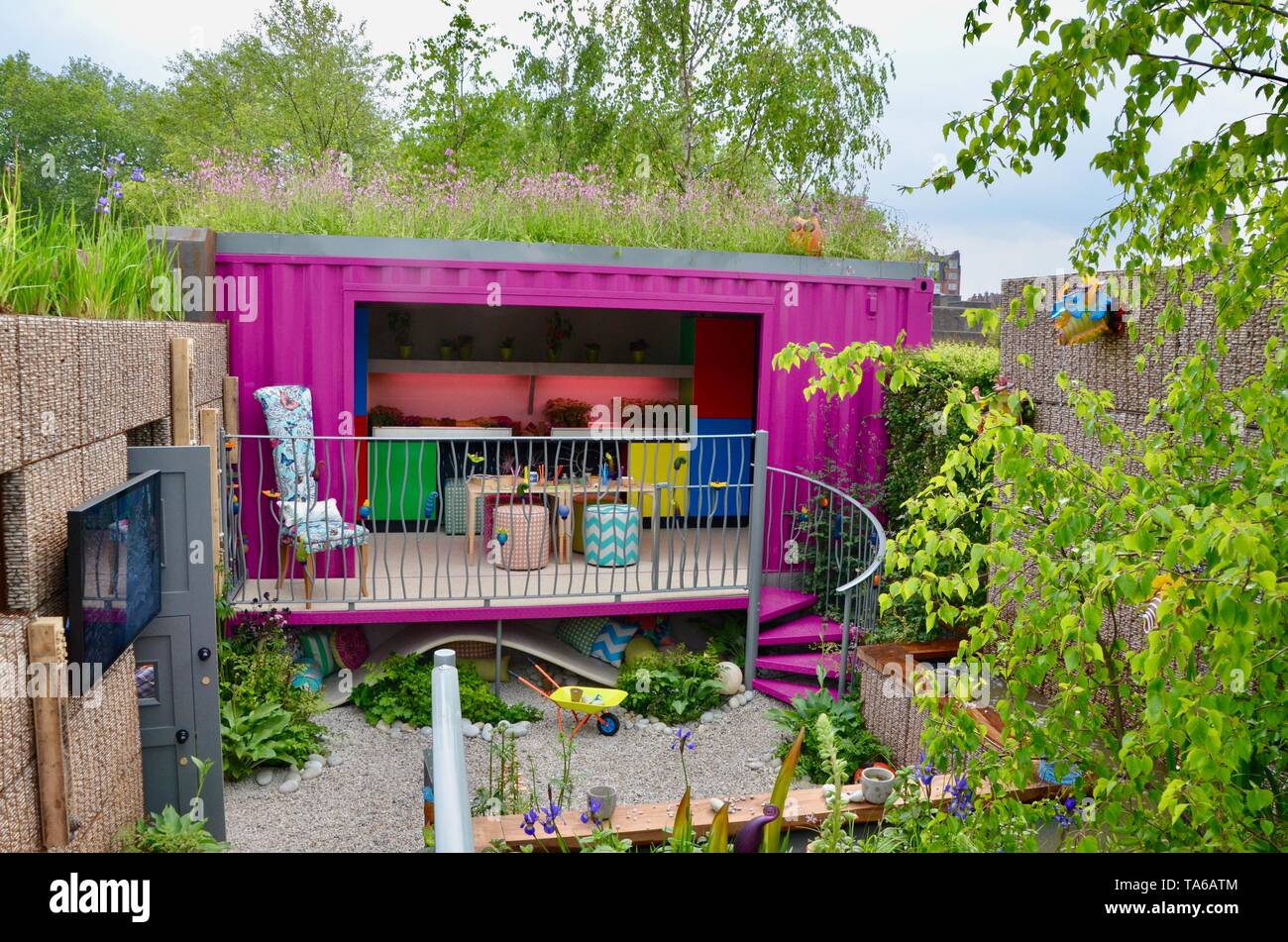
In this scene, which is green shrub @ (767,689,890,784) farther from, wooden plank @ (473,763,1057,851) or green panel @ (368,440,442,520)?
green panel @ (368,440,442,520)

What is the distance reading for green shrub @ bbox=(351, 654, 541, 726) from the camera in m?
6.93

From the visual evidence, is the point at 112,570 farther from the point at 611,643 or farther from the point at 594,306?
the point at 594,306

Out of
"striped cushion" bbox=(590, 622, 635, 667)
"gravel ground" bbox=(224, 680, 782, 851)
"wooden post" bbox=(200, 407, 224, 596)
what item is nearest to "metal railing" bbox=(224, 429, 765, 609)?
"wooden post" bbox=(200, 407, 224, 596)

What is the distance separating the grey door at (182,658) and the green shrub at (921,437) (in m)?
4.27

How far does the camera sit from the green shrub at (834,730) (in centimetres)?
627

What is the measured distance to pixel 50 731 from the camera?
11.9 ft

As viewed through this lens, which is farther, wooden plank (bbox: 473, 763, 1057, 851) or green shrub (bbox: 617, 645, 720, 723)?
green shrub (bbox: 617, 645, 720, 723)

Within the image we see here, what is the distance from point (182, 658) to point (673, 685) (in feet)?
11.1

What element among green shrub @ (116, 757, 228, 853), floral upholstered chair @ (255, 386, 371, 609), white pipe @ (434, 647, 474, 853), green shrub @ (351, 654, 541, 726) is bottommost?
green shrub @ (351, 654, 541, 726)

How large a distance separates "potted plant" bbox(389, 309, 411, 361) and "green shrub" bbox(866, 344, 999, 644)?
16.3ft

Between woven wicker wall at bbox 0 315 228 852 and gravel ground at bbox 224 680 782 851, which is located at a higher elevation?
woven wicker wall at bbox 0 315 228 852
